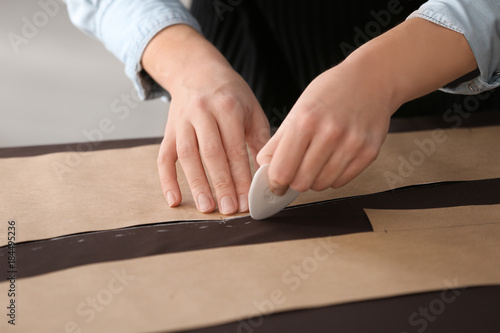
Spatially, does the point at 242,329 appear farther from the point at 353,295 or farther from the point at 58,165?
the point at 58,165

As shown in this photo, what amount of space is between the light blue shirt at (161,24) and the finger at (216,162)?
0.77 ft

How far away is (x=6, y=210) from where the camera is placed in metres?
0.63

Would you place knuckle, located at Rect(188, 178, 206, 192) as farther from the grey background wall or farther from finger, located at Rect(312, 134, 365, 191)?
the grey background wall

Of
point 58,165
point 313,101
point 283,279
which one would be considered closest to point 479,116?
point 313,101

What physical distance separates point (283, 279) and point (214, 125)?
0.25 m

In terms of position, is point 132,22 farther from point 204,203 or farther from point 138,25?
point 204,203

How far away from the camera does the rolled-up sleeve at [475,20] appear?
2.07ft

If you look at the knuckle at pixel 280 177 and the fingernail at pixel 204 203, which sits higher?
the knuckle at pixel 280 177

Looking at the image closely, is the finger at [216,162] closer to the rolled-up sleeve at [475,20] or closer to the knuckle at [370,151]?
the knuckle at [370,151]

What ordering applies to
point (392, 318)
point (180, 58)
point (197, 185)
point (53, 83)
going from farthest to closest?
point (53, 83) → point (180, 58) → point (197, 185) → point (392, 318)

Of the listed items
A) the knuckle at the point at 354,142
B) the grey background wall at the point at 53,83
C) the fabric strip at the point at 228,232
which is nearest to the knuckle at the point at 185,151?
the fabric strip at the point at 228,232

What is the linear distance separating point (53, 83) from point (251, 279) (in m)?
1.37

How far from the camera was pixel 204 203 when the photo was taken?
2.07ft

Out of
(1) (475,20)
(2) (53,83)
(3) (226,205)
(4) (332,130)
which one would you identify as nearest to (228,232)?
(3) (226,205)
